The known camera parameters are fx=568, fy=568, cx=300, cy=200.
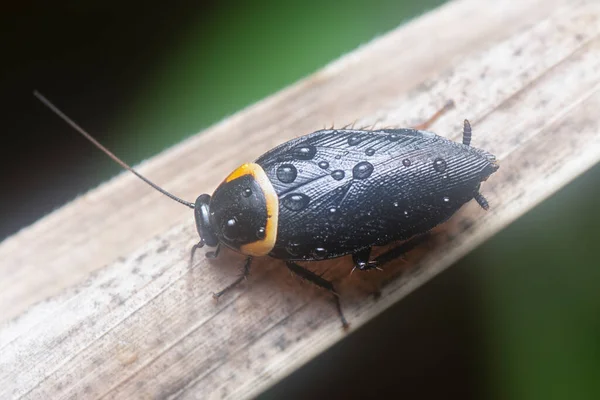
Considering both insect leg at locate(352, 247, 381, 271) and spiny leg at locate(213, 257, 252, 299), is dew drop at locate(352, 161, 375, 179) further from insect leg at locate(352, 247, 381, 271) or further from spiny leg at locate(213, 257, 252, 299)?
spiny leg at locate(213, 257, 252, 299)

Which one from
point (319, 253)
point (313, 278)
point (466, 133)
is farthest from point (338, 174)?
point (466, 133)

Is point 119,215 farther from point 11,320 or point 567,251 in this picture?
point 567,251

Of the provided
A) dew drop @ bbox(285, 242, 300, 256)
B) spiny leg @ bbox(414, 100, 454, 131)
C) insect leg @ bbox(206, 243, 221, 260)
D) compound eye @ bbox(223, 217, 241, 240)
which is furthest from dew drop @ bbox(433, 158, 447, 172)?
insect leg @ bbox(206, 243, 221, 260)

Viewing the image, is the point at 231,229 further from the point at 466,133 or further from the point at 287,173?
the point at 466,133

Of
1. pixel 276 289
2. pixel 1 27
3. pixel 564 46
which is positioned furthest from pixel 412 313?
pixel 1 27

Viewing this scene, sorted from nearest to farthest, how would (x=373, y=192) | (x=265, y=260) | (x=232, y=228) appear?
(x=373, y=192) → (x=232, y=228) → (x=265, y=260)

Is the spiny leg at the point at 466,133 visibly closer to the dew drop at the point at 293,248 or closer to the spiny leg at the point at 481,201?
the spiny leg at the point at 481,201
